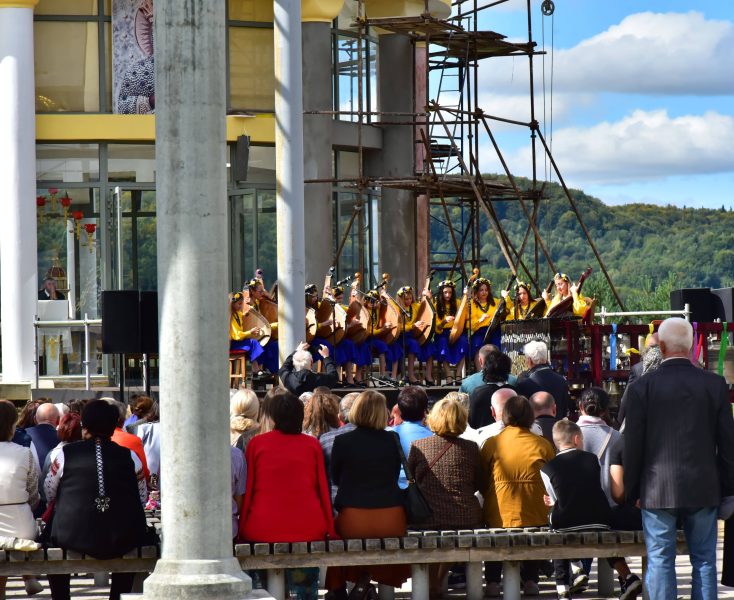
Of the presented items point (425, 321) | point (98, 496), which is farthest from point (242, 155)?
point (98, 496)

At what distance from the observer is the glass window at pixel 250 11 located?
83.1 ft

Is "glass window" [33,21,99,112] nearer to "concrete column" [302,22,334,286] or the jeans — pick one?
"concrete column" [302,22,334,286]

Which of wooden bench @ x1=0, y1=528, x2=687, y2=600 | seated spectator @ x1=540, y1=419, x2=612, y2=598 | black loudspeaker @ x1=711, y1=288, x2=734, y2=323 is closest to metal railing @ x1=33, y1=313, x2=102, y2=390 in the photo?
black loudspeaker @ x1=711, y1=288, x2=734, y2=323

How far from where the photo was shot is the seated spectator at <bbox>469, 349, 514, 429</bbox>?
35.7 ft

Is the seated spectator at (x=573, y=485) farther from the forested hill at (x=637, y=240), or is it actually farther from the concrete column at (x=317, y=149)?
the forested hill at (x=637, y=240)

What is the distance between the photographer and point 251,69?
25.2 meters

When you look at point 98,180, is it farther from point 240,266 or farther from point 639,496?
point 639,496

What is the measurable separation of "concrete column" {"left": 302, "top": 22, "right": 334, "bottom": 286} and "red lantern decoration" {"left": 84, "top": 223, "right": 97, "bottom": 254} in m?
3.84

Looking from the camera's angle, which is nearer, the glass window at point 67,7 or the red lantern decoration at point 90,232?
the glass window at point 67,7

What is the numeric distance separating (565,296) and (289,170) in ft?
17.9

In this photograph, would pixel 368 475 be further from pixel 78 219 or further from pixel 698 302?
pixel 78 219

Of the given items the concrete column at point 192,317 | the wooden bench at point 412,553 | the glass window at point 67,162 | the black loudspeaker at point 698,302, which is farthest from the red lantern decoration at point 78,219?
the concrete column at point 192,317

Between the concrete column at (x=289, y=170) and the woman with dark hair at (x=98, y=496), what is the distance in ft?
27.3

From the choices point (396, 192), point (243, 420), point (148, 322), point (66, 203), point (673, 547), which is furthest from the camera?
point (396, 192)
